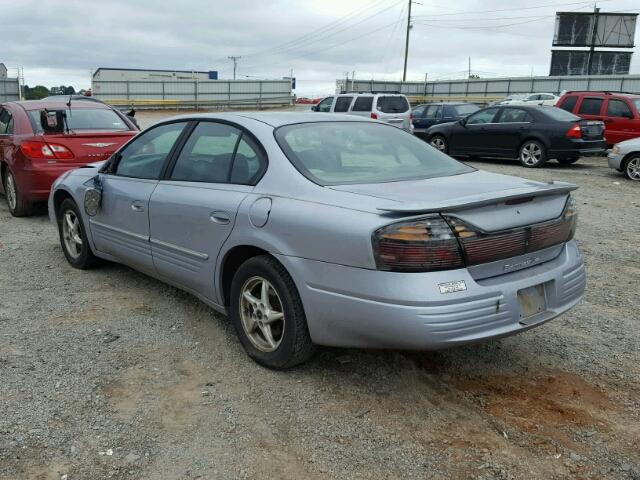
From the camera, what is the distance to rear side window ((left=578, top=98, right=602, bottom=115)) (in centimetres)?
1552

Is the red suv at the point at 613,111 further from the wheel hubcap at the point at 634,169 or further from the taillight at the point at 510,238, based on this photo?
the taillight at the point at 510,238

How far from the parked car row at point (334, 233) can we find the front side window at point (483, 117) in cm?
1153

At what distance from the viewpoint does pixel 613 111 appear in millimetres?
15211

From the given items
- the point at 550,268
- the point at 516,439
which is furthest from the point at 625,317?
the point at 516,439

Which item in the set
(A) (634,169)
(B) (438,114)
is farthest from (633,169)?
(B) (438,114)

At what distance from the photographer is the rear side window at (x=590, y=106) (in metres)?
15.5

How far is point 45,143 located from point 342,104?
12.8 m

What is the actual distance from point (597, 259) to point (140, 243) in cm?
446

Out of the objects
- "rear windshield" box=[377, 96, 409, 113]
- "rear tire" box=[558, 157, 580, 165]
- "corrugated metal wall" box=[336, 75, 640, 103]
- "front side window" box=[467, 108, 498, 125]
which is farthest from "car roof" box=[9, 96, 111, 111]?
"corrugated metal wall" box=[336, 75, 640, 103]

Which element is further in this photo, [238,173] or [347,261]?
[238,173]

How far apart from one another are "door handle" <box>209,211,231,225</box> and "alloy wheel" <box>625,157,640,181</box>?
1103 cm

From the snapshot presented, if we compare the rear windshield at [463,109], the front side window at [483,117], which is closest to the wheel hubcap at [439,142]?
the front side window at [483,117]

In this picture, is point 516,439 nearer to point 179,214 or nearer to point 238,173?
point 238,173

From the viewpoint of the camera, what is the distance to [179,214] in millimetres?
4090
